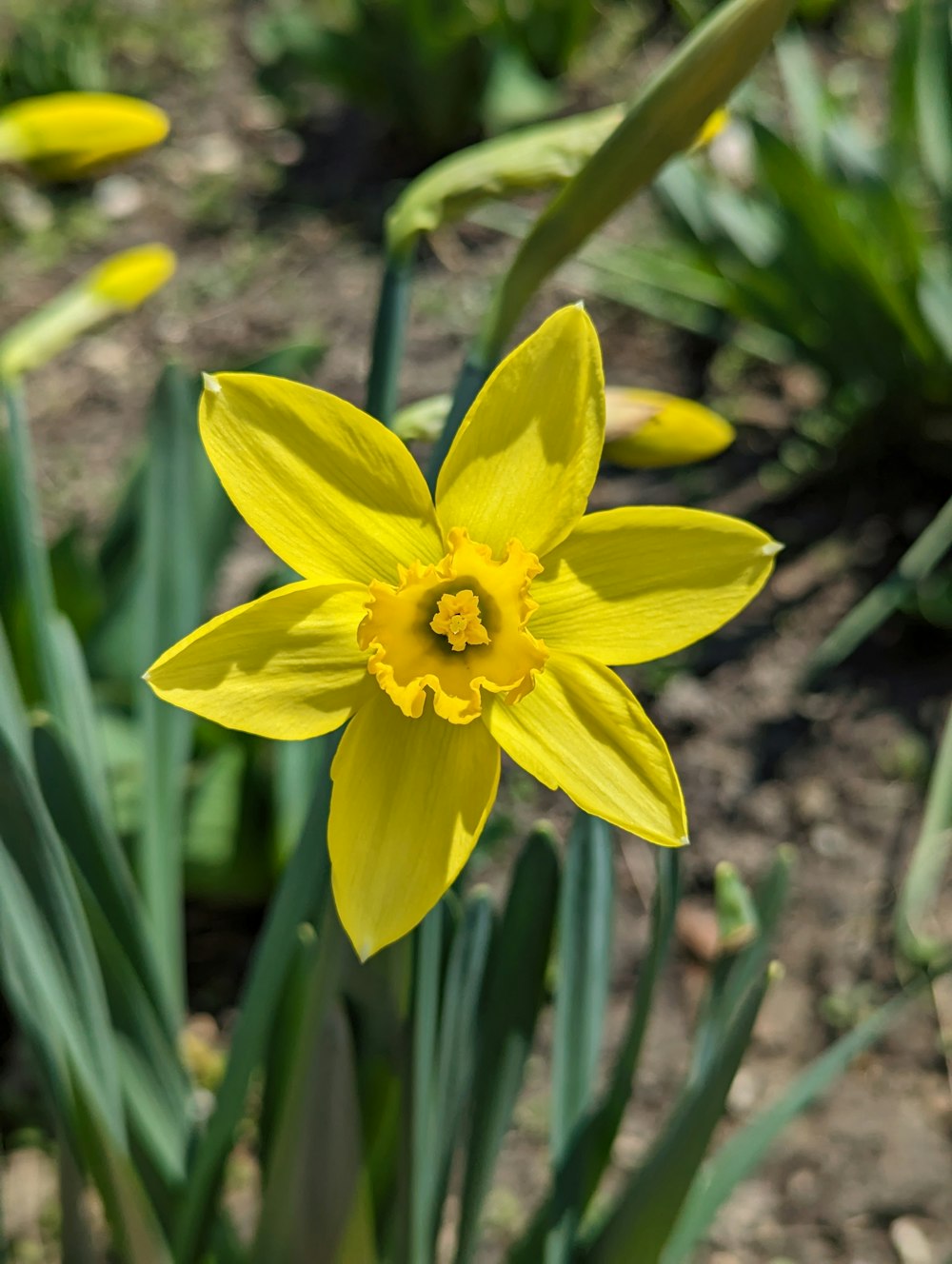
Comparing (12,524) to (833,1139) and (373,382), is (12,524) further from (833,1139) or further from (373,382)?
(833,1139)

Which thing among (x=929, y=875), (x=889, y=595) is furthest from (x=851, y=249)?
(x=929, y=875)

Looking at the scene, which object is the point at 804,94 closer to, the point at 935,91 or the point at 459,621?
the point at 935,91

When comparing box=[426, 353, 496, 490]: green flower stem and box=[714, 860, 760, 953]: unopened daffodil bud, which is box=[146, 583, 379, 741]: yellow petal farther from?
box=[714, 860, 760, 953]: unopened daffodil bud

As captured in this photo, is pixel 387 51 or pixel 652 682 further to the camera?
pixel 387 51

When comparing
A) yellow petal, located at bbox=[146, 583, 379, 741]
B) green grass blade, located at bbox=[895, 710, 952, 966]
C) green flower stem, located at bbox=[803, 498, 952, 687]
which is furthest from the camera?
green flower stem, located at bbox=[803, 498, 952, 687]

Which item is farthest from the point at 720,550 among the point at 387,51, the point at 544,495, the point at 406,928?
the point at 387,51

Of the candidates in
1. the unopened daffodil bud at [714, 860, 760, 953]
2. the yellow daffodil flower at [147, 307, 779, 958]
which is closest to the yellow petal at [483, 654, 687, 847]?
the yellow daffodil flower at [147, 307, 779, 958]

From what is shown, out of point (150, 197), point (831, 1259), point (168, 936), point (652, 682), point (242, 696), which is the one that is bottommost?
point (831, 1259)

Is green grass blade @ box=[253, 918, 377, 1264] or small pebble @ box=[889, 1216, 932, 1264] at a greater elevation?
green grass blade @ box=[253, 918, 377, 1264]
